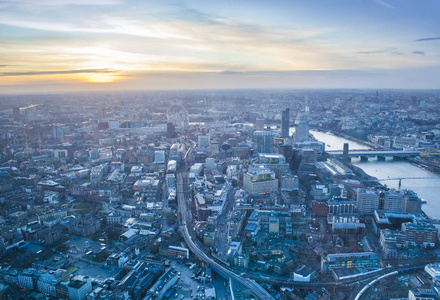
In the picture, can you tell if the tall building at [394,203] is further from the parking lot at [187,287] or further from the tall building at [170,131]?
the tall building at [170,131]

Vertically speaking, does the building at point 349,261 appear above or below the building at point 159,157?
below

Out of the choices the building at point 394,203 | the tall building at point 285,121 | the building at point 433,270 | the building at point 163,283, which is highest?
the tall building at point 285,121

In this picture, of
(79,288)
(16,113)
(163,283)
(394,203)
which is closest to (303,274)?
(163,283)

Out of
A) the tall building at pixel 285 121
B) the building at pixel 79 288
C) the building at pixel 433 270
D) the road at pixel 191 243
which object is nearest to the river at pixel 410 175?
the tall building at pixel 285 121

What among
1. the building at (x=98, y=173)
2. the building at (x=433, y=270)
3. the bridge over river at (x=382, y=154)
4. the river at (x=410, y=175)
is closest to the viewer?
the building at (x=433, y=270)

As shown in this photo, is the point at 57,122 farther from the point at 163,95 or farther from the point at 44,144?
the point at 163,95

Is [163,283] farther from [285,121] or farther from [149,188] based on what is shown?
[285,121]

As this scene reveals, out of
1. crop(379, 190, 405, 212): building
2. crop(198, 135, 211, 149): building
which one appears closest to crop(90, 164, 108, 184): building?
crop(198, 135, 211, 149): building
